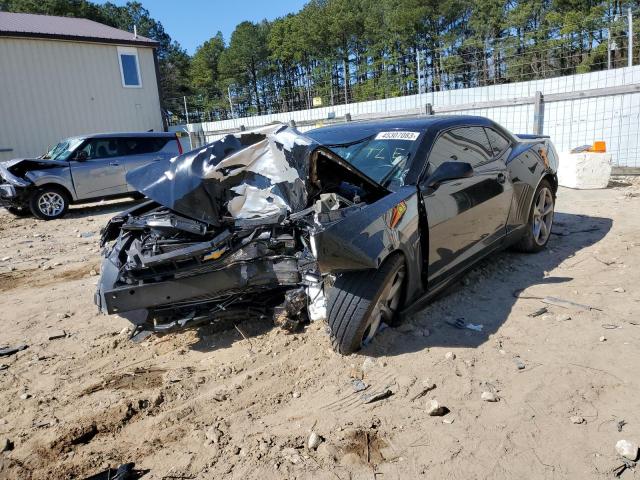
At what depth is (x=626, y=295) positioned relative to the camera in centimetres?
409

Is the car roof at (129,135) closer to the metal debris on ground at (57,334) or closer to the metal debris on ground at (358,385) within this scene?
the metal debris on ground at (57,334)

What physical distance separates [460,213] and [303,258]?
139cm

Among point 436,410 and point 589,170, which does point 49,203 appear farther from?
point 589,170

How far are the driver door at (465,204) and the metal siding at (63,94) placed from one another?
57.9 feet

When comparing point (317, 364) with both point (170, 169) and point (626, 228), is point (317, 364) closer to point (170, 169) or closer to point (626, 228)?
point (170, 169)

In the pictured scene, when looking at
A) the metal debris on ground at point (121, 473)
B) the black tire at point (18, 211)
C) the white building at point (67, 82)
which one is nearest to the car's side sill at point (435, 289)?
the metal debris on ground at point (121, 473)

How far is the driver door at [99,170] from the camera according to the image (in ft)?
33.5

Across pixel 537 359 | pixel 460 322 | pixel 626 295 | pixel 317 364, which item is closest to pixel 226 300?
pixel 317 364

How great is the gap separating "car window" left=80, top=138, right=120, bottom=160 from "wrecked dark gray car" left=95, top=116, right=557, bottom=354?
24.7 feet

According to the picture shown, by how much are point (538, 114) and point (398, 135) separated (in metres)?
7.49

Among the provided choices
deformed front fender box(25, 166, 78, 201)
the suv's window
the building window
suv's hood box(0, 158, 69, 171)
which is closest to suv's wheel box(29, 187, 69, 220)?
deformed front fender box(25, 166, 78, 201)

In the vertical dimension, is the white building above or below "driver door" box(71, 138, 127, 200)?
above

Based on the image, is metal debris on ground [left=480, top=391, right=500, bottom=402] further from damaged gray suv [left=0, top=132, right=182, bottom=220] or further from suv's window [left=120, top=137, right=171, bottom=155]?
suv's window [left=120, top=137, right=171, bottom=155]

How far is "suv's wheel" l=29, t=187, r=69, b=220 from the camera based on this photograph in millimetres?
9836
